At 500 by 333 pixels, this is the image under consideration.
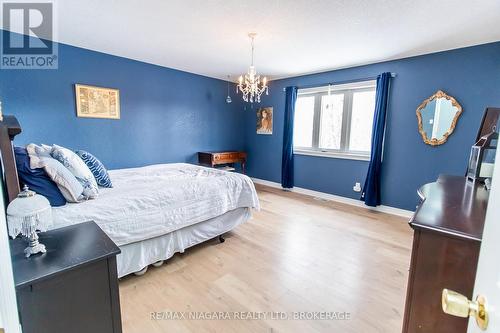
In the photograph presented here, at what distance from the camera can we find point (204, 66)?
4.04 meters

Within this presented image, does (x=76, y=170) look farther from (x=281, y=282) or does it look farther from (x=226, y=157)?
(x=226, y=157)

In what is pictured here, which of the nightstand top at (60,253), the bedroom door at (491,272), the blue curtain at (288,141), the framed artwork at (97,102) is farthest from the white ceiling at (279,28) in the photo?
the bedroom door at (491,272)

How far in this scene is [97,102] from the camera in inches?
133

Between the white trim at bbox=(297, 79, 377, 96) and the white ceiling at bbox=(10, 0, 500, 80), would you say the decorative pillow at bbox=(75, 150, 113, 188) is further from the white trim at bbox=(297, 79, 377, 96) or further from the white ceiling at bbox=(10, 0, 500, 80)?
the white trim at bbox=(297, 79, 377, 96)

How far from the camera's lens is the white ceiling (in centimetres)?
205

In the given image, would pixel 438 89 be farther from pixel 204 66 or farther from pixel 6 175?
pixel 6 175

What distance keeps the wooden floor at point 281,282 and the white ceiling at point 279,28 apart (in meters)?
2.34

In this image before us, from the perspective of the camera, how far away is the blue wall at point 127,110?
9.48ft

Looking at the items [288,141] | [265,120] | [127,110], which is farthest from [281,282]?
[265,120]

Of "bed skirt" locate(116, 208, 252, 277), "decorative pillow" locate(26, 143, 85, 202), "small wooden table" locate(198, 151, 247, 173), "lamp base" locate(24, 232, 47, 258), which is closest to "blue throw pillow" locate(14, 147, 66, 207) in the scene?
"decorative pillow" locate(26, 143, 85, 202)

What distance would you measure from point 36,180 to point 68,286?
3.23 ft

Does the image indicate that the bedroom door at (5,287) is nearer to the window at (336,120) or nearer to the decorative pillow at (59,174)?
the decorative pillow at (59,174)

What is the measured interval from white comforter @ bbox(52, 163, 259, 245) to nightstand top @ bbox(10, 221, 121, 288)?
0.43 metres

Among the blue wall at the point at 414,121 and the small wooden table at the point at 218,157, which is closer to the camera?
the blue wall at the point at 414,121
